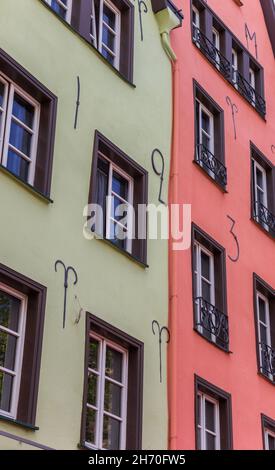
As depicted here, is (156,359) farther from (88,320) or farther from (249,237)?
(249,237)

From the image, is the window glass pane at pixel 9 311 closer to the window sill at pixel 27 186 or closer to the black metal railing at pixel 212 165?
the window sill at pixel 27 186

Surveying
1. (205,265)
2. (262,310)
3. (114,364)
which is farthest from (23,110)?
(262,310)

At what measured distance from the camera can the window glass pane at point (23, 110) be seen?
47.9 ft

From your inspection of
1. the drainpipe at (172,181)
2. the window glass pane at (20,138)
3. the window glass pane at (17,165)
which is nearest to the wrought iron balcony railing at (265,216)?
the drainpipe at (172,181)

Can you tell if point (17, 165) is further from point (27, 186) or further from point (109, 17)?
point (109, 17)

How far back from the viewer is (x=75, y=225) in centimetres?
1438

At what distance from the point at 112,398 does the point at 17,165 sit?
366 cm

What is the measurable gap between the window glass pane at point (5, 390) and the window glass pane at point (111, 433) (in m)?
1.94

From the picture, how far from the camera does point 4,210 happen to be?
43.1 feet

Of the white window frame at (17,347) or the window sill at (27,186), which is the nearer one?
the white window frame at (17,347)

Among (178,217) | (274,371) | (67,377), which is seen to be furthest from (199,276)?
(67,377)

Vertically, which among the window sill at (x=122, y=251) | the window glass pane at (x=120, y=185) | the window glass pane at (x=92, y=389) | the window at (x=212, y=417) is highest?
the window glass pane at (x=120, y=185)

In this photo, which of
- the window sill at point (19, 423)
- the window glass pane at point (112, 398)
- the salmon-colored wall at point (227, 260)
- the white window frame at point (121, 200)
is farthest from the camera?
the salmon-colored wall at point (227, 260)

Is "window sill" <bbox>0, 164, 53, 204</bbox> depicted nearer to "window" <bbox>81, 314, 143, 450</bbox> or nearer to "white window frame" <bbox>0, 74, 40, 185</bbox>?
"white window frame" <bbox>0, 74, 40, 185</bbox>
